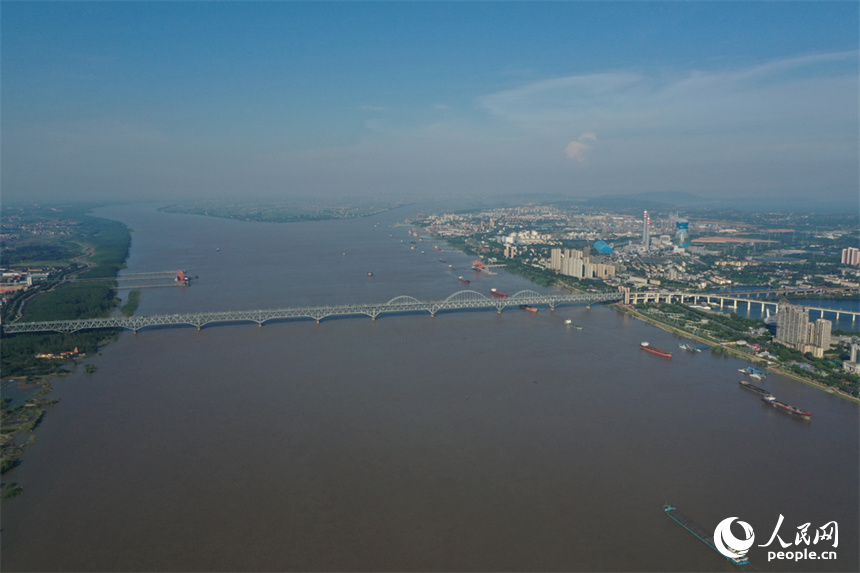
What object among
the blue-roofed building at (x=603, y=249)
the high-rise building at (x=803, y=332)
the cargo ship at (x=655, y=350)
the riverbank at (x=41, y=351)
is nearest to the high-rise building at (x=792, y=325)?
the high-rise building at (x=803, y=332)

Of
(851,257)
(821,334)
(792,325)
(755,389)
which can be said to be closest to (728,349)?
(792,325)

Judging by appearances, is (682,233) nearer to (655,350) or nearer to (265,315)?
(655,350)

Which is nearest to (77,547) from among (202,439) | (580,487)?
(202,439)

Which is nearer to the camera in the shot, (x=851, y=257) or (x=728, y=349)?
(x=728, y=349)

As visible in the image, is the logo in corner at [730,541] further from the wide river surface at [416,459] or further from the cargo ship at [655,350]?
the cargo ship at [655,350]

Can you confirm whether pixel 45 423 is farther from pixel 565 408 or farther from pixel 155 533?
pixel 565 408

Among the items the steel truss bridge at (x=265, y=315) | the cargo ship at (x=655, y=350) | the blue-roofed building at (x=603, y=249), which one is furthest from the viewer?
the blue-roofed building at (x=603, y=249)
